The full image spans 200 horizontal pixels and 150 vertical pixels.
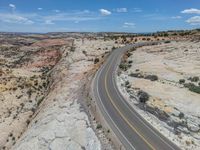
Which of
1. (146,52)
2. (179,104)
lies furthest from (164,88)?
(146,52)

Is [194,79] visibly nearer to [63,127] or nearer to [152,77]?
[152,77]

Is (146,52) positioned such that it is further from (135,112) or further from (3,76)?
(135,112)

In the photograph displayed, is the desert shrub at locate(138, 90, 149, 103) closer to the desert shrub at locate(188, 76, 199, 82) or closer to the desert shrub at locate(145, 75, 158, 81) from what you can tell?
the desert shrub at locate(145, 75, 158, 81)

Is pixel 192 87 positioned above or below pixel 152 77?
above

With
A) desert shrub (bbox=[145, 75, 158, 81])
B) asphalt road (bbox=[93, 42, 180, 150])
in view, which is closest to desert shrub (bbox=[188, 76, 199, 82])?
desert shrub (bbox=[145, 75, 158, 81])

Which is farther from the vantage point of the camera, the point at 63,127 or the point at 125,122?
the point at 63,127

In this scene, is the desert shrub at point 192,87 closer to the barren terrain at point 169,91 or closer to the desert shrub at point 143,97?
the barren terrain at point 169,91

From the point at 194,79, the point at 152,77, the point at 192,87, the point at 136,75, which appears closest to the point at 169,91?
the point at 192,87

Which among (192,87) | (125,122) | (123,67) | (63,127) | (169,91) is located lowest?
(63,127)

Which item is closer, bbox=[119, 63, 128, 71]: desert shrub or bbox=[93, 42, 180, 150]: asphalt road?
bbox=[93, 42, 180, 150]: asphalt road
